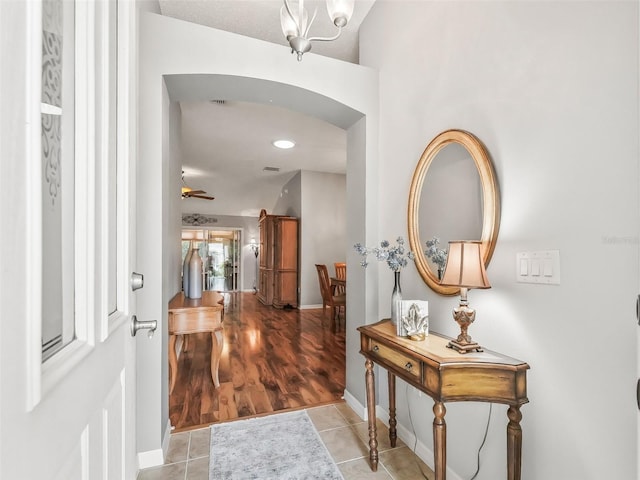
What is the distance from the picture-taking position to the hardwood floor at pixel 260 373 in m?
2.48

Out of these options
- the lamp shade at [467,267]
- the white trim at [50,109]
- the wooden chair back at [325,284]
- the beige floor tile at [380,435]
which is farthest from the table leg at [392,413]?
the wooden chair back at [325,284]

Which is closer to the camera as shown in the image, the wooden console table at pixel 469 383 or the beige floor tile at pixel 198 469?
the wooden console table at pixel 469 383

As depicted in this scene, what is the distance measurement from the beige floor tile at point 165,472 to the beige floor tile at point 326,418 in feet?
2.80

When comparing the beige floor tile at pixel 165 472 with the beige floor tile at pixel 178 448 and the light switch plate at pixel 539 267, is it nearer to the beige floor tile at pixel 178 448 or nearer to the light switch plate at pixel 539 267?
the beige floor tile at pixel 178 448

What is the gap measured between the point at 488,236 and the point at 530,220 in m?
0.18

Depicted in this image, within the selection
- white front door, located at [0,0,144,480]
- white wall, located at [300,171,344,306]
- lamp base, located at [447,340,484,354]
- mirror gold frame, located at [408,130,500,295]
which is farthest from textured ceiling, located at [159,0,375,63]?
white wall, located at [300,171,344,306]

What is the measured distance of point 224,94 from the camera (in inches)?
91.3

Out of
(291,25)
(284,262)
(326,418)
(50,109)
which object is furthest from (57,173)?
(284,262)

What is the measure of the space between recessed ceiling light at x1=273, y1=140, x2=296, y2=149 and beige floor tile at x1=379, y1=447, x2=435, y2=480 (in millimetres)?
4254

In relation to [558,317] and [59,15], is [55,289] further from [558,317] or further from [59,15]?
[558,317]

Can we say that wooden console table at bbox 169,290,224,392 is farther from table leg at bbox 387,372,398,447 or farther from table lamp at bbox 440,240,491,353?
table lamp at bbox 440,240,491,353

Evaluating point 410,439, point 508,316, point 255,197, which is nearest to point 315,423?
point 410,439

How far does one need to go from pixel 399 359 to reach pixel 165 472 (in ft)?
4.74

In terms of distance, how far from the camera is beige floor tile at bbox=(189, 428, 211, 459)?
76.1 inches
